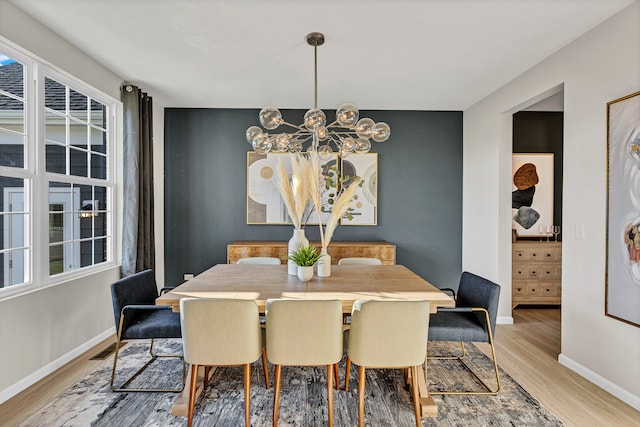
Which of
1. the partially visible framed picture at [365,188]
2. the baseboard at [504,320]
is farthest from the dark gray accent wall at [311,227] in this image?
the baseboard at [504,320]

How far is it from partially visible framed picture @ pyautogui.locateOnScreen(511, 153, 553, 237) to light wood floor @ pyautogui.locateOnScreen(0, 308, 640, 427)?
1.45 meters

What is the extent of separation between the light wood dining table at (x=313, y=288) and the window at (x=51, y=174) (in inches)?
45.8

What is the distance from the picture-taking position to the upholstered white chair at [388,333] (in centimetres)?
184

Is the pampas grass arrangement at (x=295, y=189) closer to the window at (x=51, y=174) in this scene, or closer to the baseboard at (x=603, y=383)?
the window at (x=51, y=174)

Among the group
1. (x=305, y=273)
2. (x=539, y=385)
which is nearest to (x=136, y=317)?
(x=305, y=273)

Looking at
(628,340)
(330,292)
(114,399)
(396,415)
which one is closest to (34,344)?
(114,399)

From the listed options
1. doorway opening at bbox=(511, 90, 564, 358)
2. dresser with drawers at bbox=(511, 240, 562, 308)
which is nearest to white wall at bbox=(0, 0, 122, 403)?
dresser with drawers at bbox=(511, 240, 562, 308)

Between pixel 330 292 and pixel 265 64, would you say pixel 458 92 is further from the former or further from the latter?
pixel 330 292

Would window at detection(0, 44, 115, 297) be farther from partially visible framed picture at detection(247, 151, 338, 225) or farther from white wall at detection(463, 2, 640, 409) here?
white wall at detection(463, 2, 640, 409)

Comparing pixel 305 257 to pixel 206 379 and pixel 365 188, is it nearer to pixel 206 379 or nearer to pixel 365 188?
pixel 206 379

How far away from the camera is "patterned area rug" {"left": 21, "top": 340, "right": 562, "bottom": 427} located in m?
2.04

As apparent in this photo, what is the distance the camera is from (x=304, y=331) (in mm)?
1847

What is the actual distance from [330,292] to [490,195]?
2.66m

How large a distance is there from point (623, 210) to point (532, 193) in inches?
92.2
